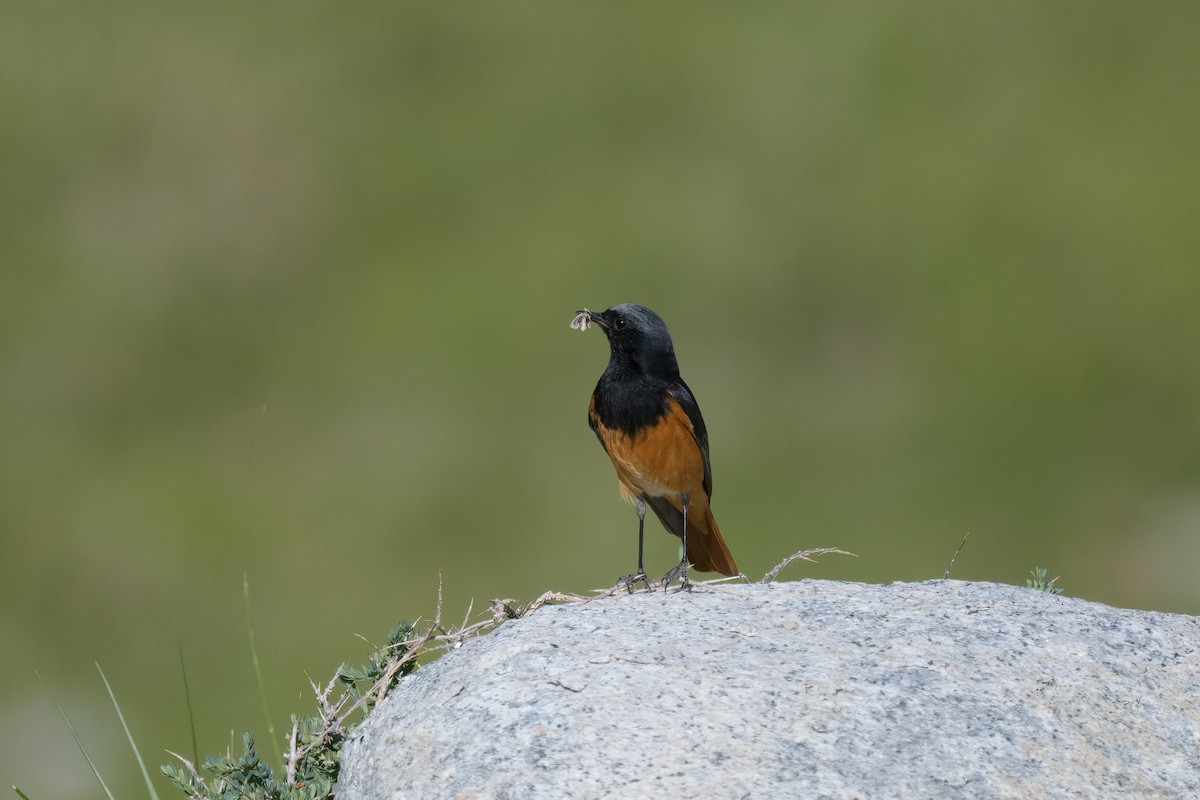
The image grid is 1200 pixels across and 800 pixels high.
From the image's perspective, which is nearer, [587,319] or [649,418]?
[649,418]

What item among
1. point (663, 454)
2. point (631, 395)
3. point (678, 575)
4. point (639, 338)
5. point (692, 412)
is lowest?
point (678, 575)

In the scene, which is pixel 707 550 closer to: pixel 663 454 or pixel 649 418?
pixel 663 454

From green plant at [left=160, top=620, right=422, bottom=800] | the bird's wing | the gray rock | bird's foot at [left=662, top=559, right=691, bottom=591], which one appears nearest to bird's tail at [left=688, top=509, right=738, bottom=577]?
the bird's wing

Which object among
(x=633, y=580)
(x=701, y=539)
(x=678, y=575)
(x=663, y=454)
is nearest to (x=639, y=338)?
(x=663, y=454)

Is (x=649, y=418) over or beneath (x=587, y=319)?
beneath

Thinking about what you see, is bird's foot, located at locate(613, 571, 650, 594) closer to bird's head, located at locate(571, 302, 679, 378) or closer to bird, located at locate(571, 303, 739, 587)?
bird, located at locate(571, 303, 739, 587)

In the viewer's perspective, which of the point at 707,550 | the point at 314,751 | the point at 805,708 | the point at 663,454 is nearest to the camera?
the point at 805,708

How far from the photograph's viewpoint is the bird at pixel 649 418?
19.3ft

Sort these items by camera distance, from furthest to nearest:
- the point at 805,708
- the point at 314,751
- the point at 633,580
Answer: the point at 633,580 → the point at 314,751 → the point at 805,708

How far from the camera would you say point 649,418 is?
5.88 metres

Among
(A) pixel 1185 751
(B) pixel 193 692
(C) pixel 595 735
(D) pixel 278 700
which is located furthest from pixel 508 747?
(B) pixel 193 692

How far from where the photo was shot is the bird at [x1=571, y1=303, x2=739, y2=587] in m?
5.88

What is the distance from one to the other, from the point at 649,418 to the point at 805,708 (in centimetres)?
245

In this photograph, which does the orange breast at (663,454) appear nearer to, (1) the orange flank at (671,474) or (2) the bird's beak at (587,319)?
(1) the orange flank at (671,474)
